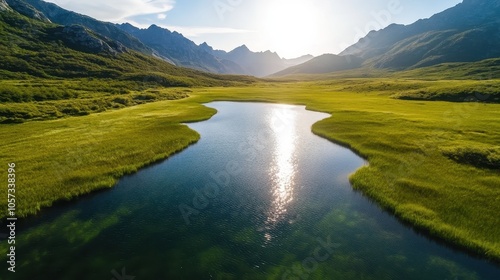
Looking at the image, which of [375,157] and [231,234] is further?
[375,157]

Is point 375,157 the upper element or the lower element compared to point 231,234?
upper

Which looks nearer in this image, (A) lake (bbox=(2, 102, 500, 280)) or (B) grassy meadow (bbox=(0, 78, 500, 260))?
(A) lake (bbox=(2, 102, 500, 280))

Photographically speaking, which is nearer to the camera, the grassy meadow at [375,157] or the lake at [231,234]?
the lake at [231,234]

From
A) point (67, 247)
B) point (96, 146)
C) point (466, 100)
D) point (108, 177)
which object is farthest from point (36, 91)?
point (466, 100)

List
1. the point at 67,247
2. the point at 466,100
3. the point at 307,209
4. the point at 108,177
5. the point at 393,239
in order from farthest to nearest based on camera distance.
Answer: the point at 466,100, the point at 108,177, the point at 307,209, the point at 393,239, the point at 67,247

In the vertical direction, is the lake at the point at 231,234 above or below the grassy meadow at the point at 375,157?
below

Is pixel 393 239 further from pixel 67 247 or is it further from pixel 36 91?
pixel 36 91

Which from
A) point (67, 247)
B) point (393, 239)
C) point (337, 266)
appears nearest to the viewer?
point (337, 266)

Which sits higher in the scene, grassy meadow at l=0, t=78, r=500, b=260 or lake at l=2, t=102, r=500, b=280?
Result: grassy meadow at l=0, t=78, r=500, b=260
